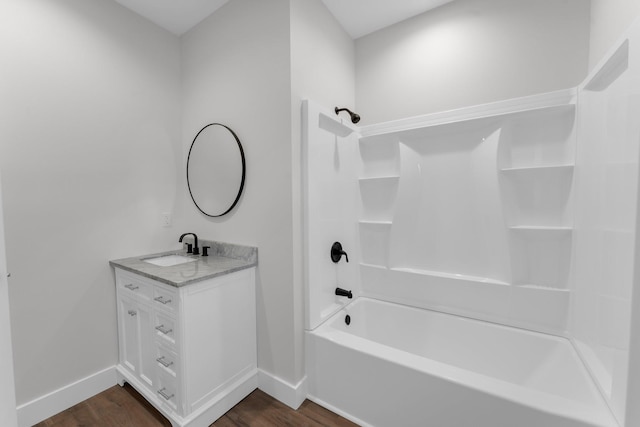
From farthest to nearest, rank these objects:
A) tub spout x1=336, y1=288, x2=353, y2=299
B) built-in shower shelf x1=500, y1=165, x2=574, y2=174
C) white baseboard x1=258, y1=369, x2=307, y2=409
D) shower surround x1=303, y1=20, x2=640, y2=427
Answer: tub spout x1=336, y1=288, x2=353, y2=299 → white baseboard x1=258, y1=369, x2=307, y2=409 → built-in shower shelf x1=500, y1=165, x2=574, y2=174 → shower surround x1=303, y1=20, x2=640, y2=427

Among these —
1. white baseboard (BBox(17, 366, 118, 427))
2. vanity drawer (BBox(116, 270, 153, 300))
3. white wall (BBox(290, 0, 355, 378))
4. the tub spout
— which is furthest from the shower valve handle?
white baseboard (BBox(17, 366, 118, 427))

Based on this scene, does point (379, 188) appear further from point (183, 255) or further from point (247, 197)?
point (183, 255)

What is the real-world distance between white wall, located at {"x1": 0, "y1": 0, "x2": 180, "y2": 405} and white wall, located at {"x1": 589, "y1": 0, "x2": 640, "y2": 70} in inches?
112

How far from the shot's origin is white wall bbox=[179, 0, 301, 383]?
1.67 m

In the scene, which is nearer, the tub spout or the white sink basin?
the white sink basin

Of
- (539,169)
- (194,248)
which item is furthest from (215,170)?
(539,169)

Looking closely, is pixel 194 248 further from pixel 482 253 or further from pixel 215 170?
pixel 482 253

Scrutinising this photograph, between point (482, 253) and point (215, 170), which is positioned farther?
point (215, 170)

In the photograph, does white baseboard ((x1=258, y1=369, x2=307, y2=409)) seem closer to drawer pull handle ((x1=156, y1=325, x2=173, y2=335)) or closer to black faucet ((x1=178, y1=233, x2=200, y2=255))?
drawer pull handle ((x1=156, y1=325, x2=173, y2=335))

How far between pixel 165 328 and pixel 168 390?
0.35 m

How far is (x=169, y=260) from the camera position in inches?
77.6

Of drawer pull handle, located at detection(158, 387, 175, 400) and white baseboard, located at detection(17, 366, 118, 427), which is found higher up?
drawer pull handle, located at detection(158, 387, 175, 400)

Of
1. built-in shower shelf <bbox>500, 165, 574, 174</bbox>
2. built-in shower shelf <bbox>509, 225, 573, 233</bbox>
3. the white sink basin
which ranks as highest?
built-in shower shelf <bbox>500, 165, 574, 174</bbox>

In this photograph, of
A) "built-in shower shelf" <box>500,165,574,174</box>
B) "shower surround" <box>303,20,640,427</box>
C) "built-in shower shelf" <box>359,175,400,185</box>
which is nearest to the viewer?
"shower surround" <box>303,20,640,427</box>
